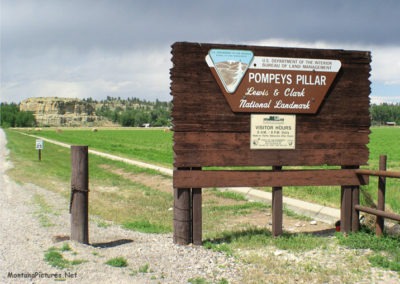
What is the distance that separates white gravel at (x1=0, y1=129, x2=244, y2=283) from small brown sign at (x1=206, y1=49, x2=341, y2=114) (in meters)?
2.26

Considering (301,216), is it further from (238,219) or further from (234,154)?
(234,154)

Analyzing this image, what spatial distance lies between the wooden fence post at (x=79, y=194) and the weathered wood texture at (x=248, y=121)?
4.37ft

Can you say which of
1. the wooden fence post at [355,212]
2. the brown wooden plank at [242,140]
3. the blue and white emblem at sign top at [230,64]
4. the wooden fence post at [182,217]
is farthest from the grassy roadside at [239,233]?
the blue and white emblem at sign top at [230,64]

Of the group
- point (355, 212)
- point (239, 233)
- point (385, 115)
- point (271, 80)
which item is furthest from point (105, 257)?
point (385, 115)

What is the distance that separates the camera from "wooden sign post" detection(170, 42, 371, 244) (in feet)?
21.9

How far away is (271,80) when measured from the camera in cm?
694

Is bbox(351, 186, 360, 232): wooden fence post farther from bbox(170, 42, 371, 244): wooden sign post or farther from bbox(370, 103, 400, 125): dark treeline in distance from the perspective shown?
bbox(370, 103, 400, 125): dark treeline in distance

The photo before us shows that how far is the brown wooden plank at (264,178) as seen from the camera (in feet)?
22.0

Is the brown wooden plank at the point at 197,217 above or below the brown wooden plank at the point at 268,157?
below

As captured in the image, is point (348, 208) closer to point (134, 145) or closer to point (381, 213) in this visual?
point (381, 213)

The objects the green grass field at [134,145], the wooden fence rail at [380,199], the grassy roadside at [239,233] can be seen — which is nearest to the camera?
the grassy roadside at [239,233]

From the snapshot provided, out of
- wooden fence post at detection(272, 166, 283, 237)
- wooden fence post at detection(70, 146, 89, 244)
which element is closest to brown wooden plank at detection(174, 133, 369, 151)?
wooden fence post at detection(272, 166, 283, 237)

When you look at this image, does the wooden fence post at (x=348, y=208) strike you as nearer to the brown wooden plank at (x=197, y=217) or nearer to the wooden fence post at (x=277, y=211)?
the wooden fence post at (x=277, y=211)

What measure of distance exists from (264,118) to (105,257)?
302cm
